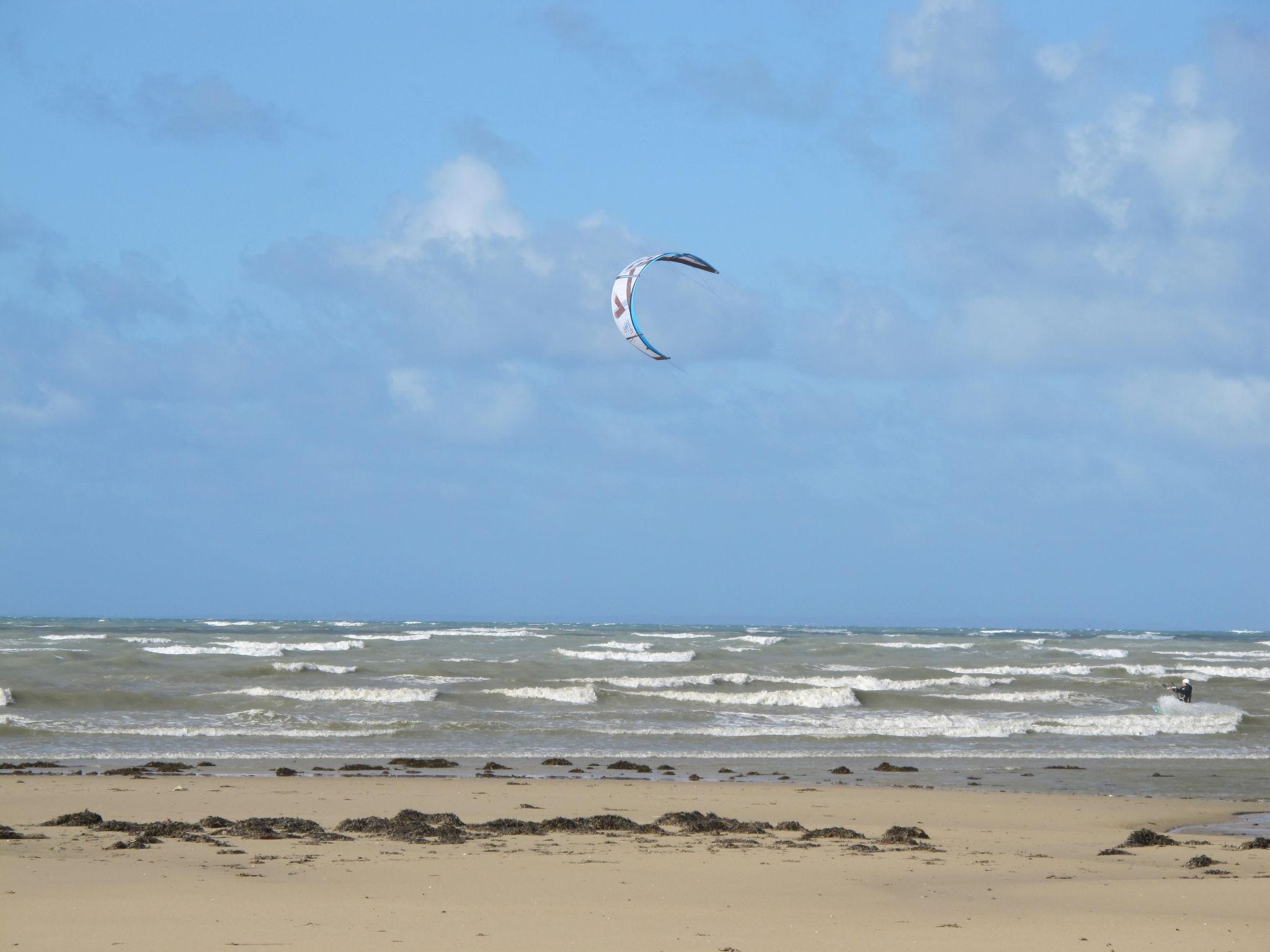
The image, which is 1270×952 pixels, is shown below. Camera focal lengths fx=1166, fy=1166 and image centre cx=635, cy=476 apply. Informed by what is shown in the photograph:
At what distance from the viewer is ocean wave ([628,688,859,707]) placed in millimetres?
25453

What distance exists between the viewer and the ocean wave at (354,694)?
77.3 ft

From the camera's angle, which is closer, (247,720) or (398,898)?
(398,898)

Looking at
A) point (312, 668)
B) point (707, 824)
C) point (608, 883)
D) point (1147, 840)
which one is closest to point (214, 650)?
point (312, 668)

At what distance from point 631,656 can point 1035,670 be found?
553 inches

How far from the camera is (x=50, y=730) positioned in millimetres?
18406

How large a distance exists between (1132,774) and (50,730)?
53.8ft

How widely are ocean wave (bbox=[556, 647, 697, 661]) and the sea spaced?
263mm

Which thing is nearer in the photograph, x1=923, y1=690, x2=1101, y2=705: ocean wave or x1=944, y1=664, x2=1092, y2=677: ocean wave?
x1=923, y1=690, x2=1101, y2=705: ocean wave

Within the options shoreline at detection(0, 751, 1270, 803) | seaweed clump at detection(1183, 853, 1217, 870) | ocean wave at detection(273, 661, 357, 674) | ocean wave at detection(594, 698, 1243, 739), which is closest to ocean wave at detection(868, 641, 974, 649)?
ocean wave at detection(273, 661, 357, 674)

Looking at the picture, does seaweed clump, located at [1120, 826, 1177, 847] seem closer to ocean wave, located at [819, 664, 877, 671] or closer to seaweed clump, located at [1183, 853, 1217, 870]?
seaweed clump, located at [1183, 853, 1217, 870]

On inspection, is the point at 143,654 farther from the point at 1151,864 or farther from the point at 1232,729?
the point at 1151,864

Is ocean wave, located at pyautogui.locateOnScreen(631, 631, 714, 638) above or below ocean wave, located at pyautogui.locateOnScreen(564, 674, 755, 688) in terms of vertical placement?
below

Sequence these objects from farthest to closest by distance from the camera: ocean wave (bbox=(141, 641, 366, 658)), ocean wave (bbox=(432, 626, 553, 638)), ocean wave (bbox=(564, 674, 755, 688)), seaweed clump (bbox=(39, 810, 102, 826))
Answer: ocean wave (bbox=(432, 626, 553, 638)) < ocean wave (bbox=(141, 641, 366, 658)) < ocean wave (bbox=(564, 674, 755, 688)) < seaweed clump (bbox=(39, 810, 102, 826))

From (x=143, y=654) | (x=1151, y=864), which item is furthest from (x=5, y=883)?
(x=143, y=654)
